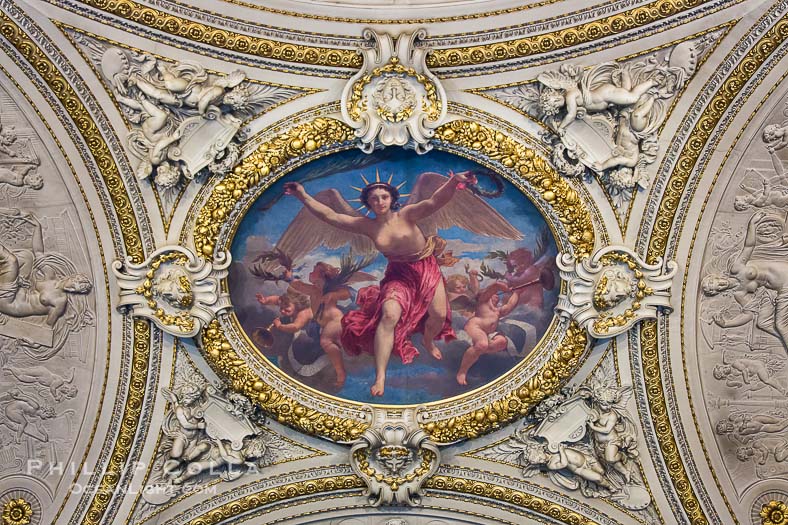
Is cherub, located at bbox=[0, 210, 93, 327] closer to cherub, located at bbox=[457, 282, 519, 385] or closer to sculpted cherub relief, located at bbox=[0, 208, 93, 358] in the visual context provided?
sculpted cherub relief, located at bbox=[0, 208, 93, 358]

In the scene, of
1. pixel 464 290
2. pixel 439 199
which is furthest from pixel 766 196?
pixel 439 199

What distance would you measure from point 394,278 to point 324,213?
113cm

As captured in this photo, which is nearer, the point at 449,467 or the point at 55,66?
the point at 55,66

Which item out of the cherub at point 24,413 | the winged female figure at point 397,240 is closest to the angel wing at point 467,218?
the winged female figure at point 397,240

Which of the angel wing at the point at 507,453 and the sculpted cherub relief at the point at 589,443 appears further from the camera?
the angel wing at the point at 507,453

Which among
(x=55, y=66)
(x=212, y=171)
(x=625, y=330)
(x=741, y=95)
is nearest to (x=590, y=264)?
(x=625, y=330)

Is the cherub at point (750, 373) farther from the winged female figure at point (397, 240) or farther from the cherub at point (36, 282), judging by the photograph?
the cherub at point (36, 282)

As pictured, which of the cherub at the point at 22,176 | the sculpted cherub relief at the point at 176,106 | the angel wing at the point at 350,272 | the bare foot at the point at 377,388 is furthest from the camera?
the bare foot at the point at 377,388

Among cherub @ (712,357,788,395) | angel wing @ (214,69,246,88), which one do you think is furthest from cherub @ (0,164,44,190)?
cherub @ (712,357,788,395)

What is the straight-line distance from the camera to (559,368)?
1680cm

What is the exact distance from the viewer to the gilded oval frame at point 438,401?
1652 centimetres

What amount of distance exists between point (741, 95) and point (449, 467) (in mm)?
5512

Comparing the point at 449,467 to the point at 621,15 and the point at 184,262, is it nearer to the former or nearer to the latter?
the point at 184,262

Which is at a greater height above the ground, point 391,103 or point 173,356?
point 391,103
